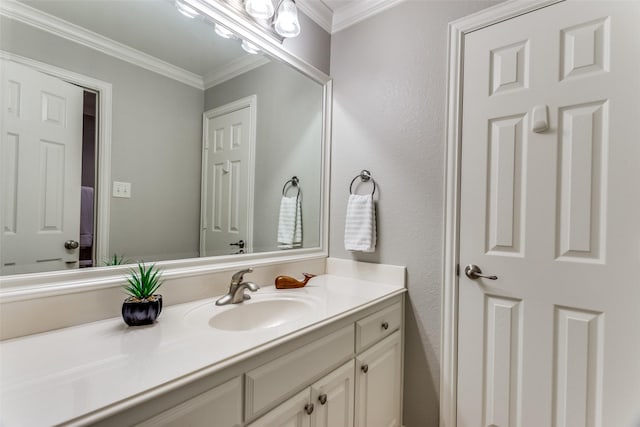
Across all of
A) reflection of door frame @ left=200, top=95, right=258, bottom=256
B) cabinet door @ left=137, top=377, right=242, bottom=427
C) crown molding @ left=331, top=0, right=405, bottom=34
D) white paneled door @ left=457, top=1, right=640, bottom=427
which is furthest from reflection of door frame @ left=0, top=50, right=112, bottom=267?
white paneled door @ left=457, top=1, right=640, bottom=427

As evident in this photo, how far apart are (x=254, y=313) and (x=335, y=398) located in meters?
A: 0.46

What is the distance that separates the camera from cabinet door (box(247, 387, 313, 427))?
0.84 m

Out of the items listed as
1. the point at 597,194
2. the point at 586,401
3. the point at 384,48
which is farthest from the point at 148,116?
the point at 586,401

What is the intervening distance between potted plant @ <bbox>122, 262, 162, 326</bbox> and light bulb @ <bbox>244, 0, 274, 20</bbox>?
1.20 m

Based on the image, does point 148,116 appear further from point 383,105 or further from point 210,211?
point 383,105

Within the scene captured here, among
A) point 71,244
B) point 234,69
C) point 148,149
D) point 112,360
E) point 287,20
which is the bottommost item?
point 112,360

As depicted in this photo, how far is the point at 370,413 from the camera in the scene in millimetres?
1281

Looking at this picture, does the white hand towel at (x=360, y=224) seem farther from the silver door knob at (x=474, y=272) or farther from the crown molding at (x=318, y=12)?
the crown molding at (x=318, y=12)

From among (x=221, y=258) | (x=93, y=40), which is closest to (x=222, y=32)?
(x=93, y=40)

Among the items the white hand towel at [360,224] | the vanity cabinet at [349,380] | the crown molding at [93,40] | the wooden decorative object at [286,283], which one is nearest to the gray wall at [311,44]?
the crown molding at [93,40]

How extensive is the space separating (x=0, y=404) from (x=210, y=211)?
0.90 meters

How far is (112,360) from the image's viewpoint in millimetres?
711

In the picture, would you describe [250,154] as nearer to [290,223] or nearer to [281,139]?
[281,139]

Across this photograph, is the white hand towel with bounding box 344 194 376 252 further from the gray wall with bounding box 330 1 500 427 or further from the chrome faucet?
the chrome faucet
